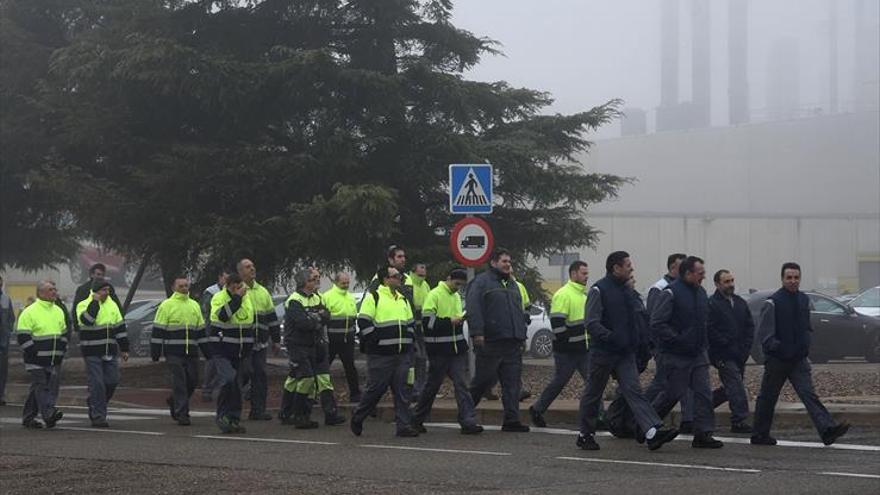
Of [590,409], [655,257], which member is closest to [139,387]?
[590,409]

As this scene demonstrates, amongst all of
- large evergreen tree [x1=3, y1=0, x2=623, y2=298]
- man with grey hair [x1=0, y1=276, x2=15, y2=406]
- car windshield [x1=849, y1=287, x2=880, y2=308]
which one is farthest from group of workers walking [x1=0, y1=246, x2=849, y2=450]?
car windshield [x1=849, y1=287, x2=880, y2=308]

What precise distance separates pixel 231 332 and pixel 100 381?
6.52 feet

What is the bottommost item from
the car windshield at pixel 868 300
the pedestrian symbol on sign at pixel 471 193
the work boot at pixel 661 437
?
the work boot at pixel 661 437

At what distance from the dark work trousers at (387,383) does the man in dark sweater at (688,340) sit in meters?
2.74

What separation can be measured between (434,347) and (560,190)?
327 inches

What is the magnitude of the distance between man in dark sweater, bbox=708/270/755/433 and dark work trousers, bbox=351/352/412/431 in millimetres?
3003

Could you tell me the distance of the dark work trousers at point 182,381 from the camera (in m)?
17.5

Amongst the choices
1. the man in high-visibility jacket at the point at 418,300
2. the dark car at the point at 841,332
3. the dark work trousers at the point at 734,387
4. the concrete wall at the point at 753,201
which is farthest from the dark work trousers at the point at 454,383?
the concrete wall at the point at 753,201

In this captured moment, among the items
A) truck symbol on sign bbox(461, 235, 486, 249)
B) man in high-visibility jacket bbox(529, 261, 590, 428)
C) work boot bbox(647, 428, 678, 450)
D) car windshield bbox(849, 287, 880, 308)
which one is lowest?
work boot bbox(647, 428, 678, 450)

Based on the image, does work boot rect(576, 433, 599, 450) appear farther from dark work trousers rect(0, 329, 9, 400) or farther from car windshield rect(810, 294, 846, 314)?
car windshield rect(810, 294, 846, 314)

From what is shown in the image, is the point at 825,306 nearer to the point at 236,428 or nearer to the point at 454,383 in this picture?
the point at 454,383

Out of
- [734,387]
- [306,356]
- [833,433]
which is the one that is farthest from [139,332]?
[833,433]

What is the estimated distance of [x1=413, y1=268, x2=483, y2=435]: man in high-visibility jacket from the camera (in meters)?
15.5

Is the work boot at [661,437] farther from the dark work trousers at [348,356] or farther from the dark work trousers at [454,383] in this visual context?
the dark work trousers at [348,356]
